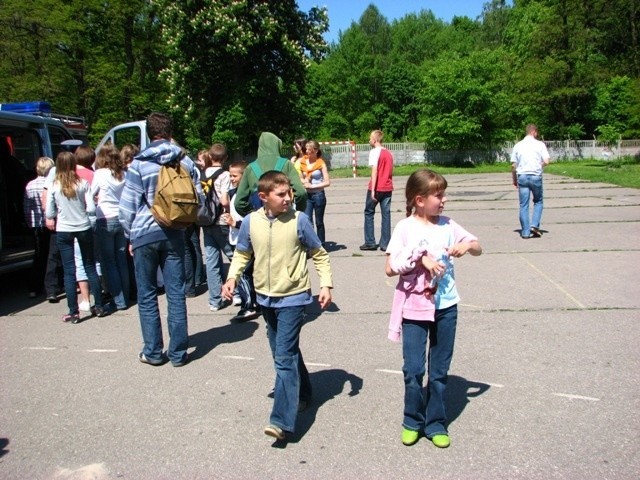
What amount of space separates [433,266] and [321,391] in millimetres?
1644

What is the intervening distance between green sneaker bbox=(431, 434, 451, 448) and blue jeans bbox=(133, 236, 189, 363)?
2360mm

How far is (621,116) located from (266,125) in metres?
29.2

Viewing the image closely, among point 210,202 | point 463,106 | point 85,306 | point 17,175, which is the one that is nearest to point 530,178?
point 210,202

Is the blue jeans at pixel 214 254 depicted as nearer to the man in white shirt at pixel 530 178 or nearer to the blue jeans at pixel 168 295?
the blue jeans at pixel 168 295

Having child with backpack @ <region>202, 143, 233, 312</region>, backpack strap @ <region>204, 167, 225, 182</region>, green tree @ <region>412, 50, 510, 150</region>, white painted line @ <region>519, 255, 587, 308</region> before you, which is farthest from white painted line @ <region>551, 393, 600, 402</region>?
green tree @ <region>412, 50, 510, 150</region>

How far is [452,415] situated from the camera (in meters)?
3.85

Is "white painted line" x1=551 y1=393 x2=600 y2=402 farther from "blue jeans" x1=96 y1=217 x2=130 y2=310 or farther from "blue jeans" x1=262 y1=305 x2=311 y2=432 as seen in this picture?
"blue jeans" x1=96 y1=217 x2=130 y2=310

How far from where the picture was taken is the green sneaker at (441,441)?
3.44 meters

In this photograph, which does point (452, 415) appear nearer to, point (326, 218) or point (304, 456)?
point (304, 456)

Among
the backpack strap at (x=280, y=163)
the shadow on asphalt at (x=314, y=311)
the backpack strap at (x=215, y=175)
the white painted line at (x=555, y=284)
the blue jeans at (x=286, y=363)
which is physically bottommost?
the shadow on asphalt at (x=314, y=311)

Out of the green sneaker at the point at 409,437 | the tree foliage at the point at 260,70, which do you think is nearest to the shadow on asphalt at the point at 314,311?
the green sneaker at the point at 409,437

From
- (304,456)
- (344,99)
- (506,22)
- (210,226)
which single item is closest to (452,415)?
(304,456)

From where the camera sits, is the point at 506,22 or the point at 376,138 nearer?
the point at 376,138

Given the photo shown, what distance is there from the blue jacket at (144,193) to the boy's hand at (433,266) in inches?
97.9
